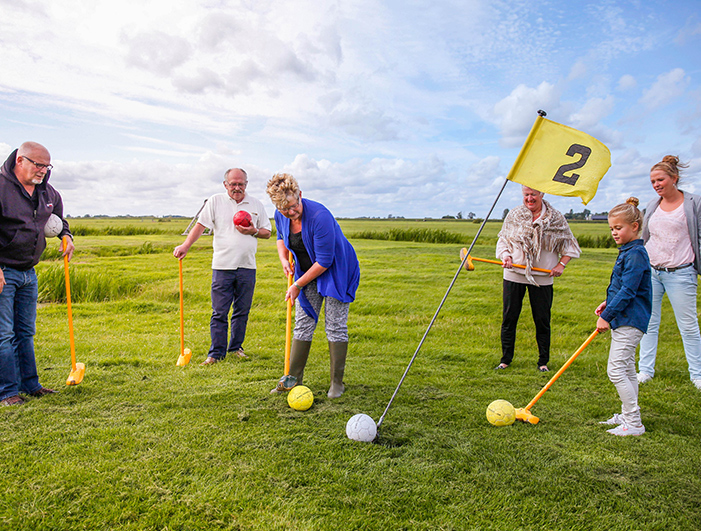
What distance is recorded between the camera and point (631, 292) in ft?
11.5

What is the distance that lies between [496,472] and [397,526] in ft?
2.91

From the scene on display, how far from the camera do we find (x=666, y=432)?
12.1 feet

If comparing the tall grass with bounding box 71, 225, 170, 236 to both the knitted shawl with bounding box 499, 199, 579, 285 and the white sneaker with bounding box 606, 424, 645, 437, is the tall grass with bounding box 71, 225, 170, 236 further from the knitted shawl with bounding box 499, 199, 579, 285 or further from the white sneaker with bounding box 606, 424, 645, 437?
the white sneaker with bounding box 606, 424, 645, 437

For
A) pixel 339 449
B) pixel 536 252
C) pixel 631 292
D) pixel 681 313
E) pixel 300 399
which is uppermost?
pixel 536 252

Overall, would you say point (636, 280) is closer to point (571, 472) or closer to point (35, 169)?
point (571, 472)

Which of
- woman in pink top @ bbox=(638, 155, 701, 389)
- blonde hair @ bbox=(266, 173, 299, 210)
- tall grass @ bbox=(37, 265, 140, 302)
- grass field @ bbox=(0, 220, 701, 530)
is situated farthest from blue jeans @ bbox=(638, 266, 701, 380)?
tall grass @ bbox=(37, 265, 140, 302)

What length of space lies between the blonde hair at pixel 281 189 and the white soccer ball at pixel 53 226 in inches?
88.0

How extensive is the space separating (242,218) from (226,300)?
1.07 meters

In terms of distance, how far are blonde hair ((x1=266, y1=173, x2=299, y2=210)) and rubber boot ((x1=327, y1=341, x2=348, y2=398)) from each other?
1.41 metres

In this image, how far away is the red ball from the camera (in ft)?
17.9

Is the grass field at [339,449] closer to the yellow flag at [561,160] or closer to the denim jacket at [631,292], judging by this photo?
the denim jacket at [631,292]

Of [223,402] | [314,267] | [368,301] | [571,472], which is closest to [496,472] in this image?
[571,472]

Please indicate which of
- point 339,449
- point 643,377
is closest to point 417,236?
point 643,377

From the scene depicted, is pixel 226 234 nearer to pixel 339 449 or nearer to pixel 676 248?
pixel 339 449
